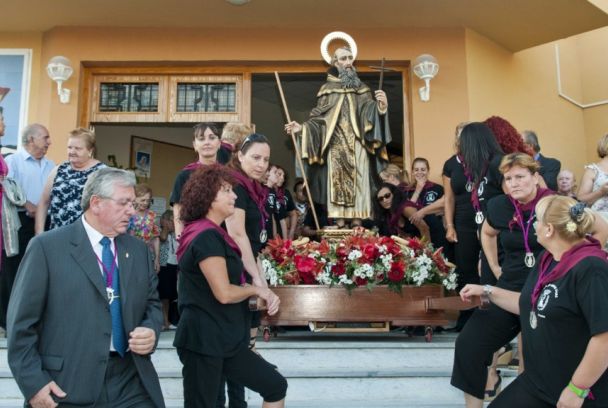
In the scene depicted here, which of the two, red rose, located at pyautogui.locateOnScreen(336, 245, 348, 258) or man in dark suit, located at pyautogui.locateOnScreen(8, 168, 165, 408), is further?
red rose, located at pyautogui.locateOnScreen(336, 245, 348, 258)

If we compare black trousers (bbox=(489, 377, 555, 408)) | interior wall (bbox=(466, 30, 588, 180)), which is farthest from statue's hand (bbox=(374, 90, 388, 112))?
black trousers (bbox=(489, 377, 555, 408))

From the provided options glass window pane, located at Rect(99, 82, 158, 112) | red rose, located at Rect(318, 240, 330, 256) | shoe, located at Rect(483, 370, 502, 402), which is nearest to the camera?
shoe, located at Rect(483, 370, 502, 402)

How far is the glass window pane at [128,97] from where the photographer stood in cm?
755

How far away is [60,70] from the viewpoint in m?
7.01

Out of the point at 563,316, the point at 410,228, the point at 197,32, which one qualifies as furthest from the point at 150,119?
the point at 563,316

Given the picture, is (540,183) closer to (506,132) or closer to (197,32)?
(506,132)

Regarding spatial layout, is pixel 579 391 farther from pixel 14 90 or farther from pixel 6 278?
pixel 14 90

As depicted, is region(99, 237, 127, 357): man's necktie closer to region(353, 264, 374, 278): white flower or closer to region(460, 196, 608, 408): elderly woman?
region(460, 196, 608, 408): elderly woman

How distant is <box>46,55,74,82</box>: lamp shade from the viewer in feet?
22.9

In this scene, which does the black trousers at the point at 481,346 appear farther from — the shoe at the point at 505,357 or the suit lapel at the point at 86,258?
the suit lapel at the point at 86,258

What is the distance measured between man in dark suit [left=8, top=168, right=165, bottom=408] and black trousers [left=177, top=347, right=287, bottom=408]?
0.23m

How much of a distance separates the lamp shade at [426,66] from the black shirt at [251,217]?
13.3ft

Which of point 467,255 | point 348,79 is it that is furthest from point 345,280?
point 348,79

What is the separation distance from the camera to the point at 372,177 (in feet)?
21.0
